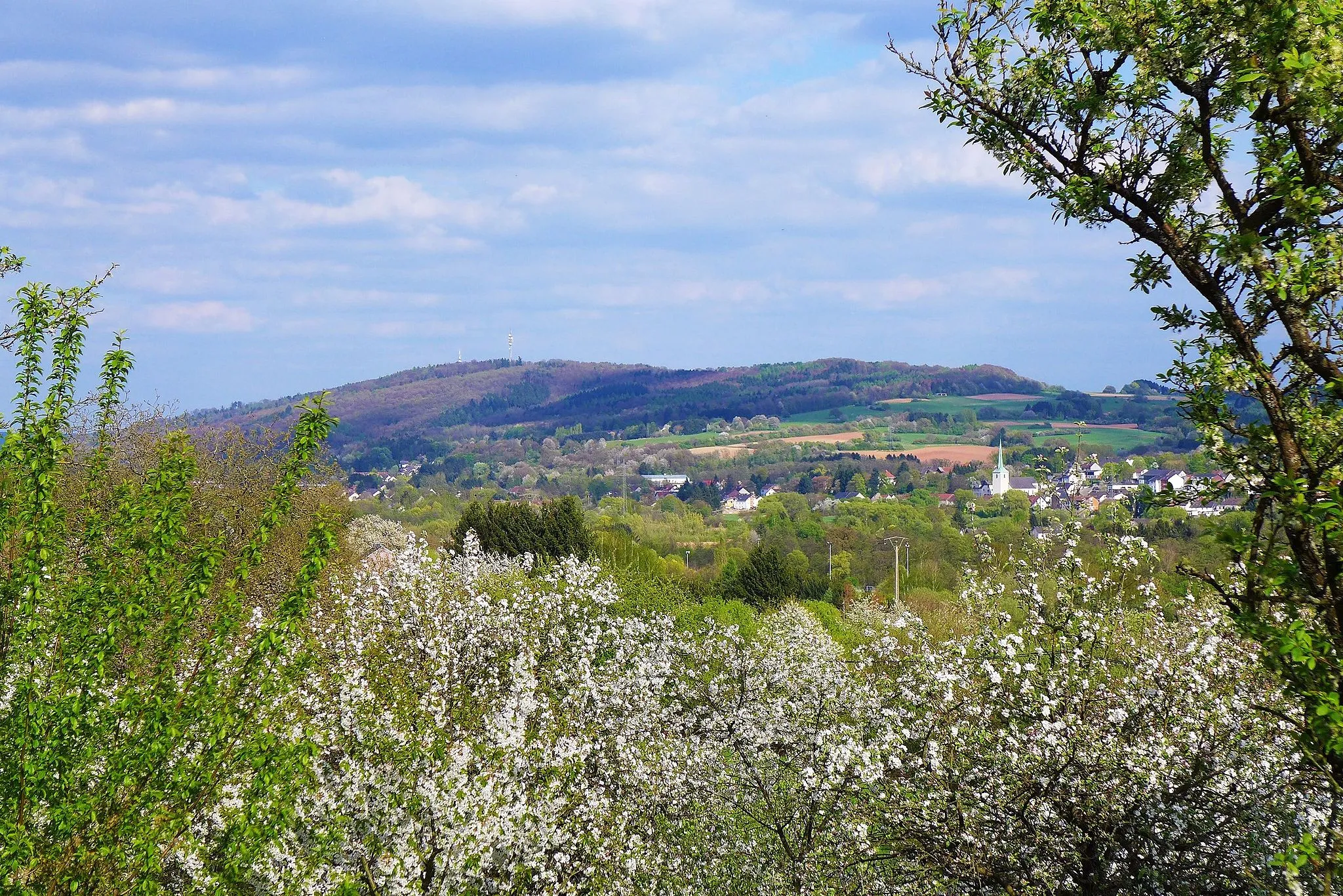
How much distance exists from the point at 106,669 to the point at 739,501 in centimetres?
13193

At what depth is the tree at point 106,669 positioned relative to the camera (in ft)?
21.6

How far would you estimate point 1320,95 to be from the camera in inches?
170

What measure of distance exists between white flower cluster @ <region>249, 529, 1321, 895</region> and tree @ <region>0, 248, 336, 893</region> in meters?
1.55

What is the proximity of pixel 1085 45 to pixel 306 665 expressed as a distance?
288 inches

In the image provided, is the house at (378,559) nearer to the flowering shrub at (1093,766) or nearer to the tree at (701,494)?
the flowering shrub at (1093,766)

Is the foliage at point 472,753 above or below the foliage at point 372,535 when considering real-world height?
above

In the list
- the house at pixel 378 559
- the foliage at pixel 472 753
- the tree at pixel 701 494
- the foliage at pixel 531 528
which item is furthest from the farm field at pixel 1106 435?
the foliage at pixel 472 753

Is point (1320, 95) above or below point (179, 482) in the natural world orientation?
above

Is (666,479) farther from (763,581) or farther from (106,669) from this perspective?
(106,669)

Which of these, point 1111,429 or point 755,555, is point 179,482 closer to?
point 755,555

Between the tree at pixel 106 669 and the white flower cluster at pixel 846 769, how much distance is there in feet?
5.09

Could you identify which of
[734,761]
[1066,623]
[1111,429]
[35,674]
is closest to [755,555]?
[734,761]

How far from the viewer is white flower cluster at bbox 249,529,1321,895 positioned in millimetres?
8508

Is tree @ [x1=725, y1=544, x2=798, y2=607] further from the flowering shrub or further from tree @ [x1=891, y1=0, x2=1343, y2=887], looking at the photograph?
tree @ [x1=891, y1=0, x2=1343, y2=887]
